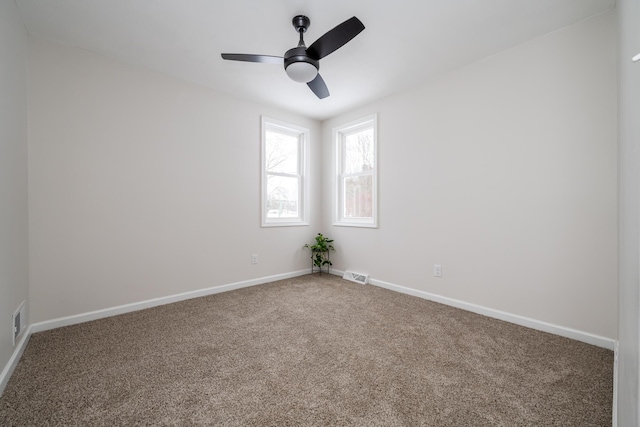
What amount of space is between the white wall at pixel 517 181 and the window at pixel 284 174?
1378mm

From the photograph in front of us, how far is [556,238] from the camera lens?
2.14 meters

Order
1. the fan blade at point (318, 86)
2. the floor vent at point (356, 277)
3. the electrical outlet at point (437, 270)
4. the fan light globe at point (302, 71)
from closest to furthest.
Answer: the fan light globe at point (302, 71)
the fan blade at point (318, 86)
the electrical outlet at point (437, 270)
the floor vent at point (356, 277)

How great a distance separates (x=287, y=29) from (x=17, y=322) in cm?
290

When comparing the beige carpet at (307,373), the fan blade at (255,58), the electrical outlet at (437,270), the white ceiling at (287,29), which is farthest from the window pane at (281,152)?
the electrical outlet at (437,270)

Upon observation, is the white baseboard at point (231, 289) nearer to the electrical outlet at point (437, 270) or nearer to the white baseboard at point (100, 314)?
the white baseboard at point (100, 314)

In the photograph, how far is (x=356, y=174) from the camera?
387 cm

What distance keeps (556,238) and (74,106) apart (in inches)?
166

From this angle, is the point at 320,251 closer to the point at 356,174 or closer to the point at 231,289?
the point at 356,174

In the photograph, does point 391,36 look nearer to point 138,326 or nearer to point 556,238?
point 556,238

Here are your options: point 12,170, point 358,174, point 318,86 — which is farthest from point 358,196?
point 12,170

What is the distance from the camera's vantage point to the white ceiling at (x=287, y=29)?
1.91 metres

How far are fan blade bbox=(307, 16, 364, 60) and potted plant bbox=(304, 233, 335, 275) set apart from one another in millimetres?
2622

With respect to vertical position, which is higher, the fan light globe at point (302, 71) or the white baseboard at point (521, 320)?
the fan light globe at point (302, 71)

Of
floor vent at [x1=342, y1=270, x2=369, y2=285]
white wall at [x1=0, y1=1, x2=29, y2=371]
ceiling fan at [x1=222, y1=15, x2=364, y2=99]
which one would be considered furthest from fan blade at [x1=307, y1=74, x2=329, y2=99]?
floor vent at [x1=342, y1=270, x2=369, y2=285]
